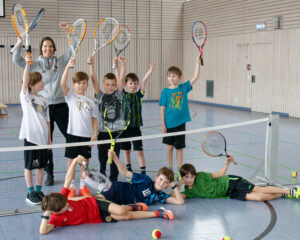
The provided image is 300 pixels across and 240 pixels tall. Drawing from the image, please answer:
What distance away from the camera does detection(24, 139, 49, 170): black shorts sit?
475 centimetres

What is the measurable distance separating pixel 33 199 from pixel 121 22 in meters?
14.3

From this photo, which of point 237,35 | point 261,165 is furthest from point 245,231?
point 237,35

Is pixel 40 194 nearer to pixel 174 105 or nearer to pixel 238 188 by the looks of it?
pixel 174 105

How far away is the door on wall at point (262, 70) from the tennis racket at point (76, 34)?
9.15 metres

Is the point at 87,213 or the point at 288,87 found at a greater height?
the point at 288,87

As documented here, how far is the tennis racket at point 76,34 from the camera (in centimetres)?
545

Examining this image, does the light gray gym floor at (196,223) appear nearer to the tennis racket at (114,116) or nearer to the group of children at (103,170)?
the group of children at (103,170)

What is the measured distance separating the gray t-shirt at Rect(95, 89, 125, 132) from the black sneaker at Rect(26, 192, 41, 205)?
4.10 feet

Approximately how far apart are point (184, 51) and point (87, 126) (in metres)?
14.6

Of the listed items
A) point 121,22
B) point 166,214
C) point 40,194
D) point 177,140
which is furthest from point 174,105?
point 121,22

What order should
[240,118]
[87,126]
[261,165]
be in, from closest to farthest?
[87,126] < [261,165] < [240,118]

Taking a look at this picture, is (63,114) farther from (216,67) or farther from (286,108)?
(216,67)

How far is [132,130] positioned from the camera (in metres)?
5.80

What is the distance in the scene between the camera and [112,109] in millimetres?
5027
